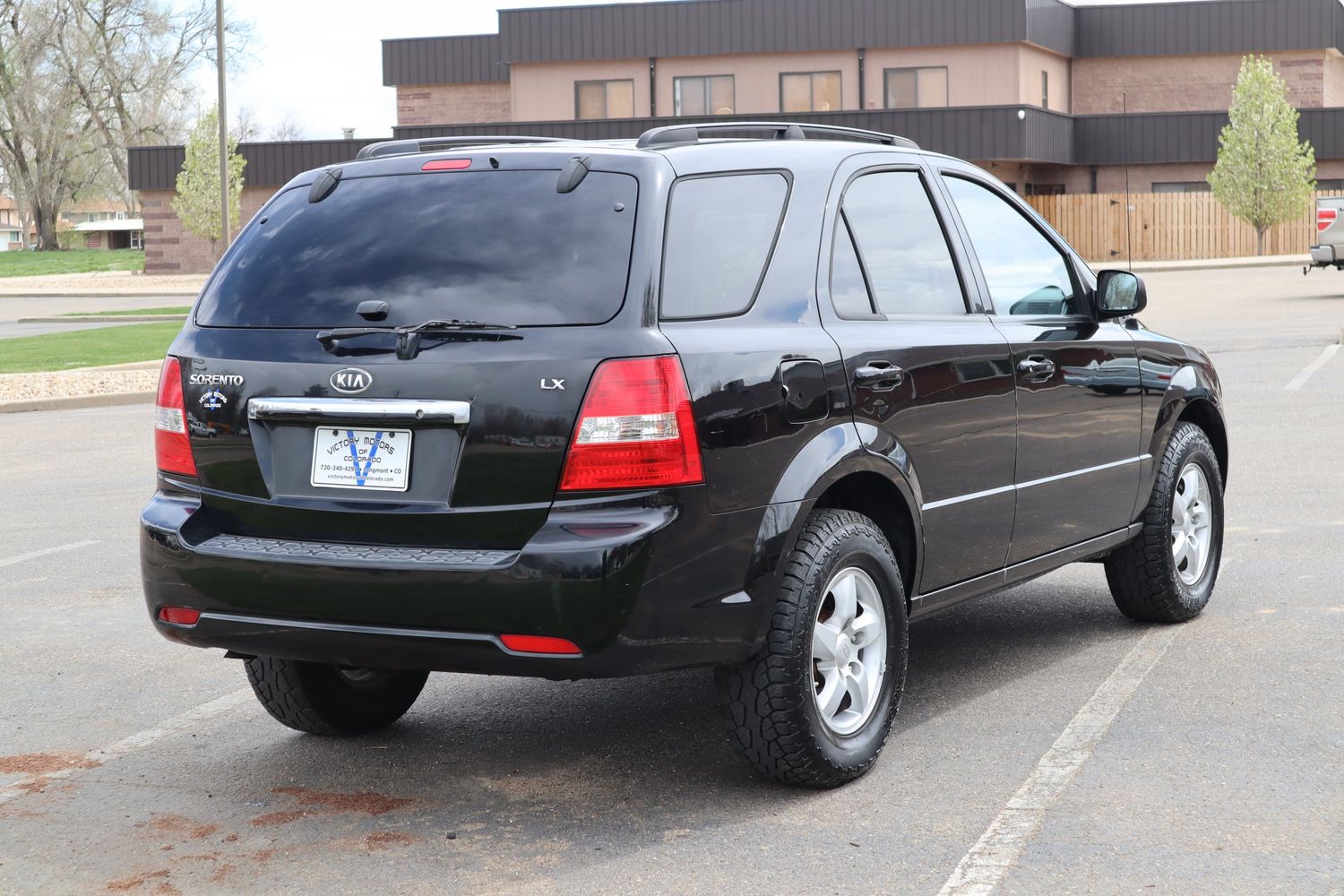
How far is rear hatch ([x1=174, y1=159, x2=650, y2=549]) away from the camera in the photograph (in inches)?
171

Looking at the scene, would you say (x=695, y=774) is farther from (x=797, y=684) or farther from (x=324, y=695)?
(x=324, y=695)

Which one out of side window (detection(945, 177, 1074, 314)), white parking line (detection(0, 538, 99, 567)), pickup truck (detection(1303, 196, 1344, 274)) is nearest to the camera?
side window (detection(945, 177, 1074, 314))

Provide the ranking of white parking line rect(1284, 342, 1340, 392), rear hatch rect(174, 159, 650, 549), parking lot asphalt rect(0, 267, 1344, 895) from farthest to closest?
white parking line rect(1284, 342, 1340, 392) < rear hatch rect(174, 159, 650, 549) < parking lot asphalt rect(0, 267, 1344, 895)

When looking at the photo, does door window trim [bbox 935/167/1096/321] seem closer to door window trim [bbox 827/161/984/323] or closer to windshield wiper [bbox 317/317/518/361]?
door window trim [bbox 827/161/984/323]

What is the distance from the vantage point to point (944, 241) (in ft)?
18.5

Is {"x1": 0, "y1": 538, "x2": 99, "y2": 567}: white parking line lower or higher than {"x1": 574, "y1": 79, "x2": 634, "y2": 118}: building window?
lower

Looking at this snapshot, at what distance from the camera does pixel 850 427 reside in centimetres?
484

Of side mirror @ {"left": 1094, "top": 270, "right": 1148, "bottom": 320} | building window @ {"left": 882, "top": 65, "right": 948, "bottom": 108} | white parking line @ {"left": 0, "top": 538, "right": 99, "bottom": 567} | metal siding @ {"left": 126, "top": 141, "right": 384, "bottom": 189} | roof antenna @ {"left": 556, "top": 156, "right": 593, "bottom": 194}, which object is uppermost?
building window @ {"left": 882, "top": 65, "right": 948, "bottom": 108}

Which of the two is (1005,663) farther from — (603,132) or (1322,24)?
(1322,24)

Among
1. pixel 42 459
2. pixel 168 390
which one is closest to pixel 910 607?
pixel 168 390

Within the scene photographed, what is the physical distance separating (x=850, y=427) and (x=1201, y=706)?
1711mm

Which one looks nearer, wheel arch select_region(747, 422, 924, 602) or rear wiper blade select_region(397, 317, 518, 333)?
rear wiper blade select_region(397, 317, 518, 333)

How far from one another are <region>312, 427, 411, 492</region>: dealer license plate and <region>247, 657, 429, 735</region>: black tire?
1009 mm

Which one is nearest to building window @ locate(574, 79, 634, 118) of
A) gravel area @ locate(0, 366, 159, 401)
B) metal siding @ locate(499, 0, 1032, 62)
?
metal siding @ locate(499, 0, 1032, 62)
